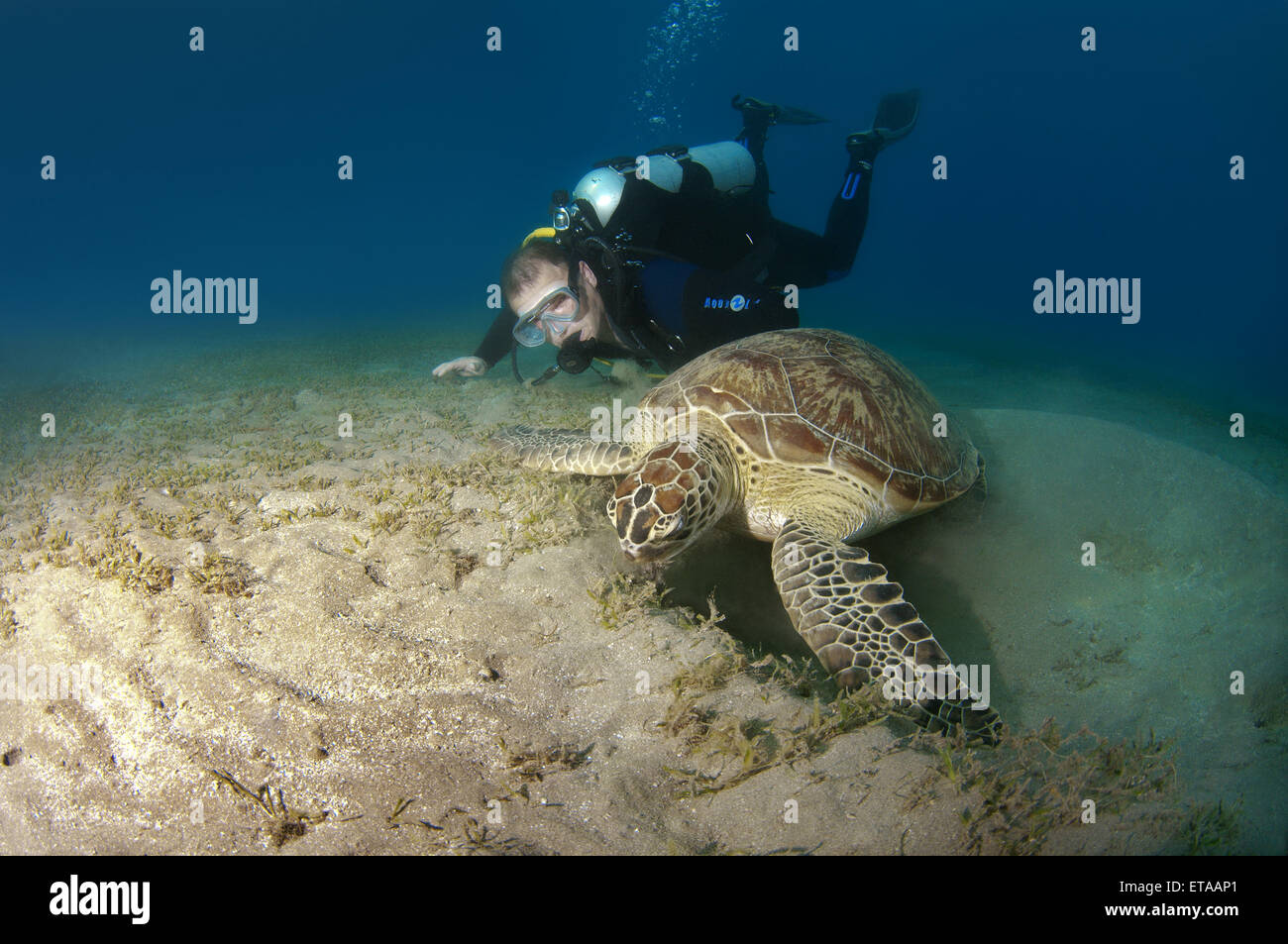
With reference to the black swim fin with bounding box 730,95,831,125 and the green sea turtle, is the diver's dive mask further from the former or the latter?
the black swim fin with bounding box 730,95,831,125

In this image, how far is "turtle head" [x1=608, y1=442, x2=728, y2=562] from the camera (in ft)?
9.60

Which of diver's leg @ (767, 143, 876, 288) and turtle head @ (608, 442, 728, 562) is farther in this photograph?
diver's leg @ (767, 143, 876, 288)

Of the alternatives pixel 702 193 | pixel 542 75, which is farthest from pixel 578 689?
pixel 542 75

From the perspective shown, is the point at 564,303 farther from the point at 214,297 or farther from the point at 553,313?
the point at 214,297

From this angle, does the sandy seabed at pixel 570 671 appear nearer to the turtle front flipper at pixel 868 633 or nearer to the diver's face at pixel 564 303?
the turtle front flipper at pixel 868 633

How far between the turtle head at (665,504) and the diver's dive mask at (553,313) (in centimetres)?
285

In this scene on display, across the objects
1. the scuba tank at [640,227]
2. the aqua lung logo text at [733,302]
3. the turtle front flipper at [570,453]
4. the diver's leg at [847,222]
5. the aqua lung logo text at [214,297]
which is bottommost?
the turtle front flipper at [570,453]

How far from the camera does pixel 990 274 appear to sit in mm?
62000

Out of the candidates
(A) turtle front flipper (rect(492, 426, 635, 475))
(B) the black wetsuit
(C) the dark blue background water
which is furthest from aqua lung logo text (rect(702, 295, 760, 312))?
(C) the dark blue background water

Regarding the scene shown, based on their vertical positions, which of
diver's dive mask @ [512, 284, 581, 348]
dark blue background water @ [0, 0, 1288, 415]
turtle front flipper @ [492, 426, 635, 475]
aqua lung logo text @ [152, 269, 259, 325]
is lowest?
turtle front flipper @ [492, 426, 635, 475]
